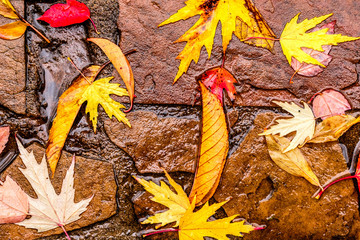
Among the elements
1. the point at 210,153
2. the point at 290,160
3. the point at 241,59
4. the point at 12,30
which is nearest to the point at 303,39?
the point at 241,59

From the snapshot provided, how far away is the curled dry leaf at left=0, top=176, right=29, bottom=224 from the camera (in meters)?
1.11

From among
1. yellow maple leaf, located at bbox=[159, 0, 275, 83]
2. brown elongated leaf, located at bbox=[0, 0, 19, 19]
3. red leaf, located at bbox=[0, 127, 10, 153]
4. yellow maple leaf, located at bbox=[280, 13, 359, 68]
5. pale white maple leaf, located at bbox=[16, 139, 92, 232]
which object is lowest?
pale white maple leaf, located at bbox=[16, 139, 92, 232]

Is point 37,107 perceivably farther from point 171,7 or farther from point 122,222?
point 171,7

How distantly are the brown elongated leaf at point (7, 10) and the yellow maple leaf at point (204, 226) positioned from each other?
1078 millimetres

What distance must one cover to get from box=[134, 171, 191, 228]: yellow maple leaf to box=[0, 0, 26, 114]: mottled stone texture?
0.63 metres

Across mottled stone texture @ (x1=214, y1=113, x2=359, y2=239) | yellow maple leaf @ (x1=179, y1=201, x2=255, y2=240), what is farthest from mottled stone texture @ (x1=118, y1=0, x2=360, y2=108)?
yellow maple leaf @ (x1=179, y1=201, x2=255, y2=240)

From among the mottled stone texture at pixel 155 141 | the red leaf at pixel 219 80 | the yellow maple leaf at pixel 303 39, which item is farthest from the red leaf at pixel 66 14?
the yellow maple leaf at pixel 303 39

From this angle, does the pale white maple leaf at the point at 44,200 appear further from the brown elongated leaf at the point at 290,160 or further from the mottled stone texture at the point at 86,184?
the brown elongated leaf at the point at 290,160

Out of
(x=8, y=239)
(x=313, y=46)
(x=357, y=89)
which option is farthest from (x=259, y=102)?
(x=8, y=239)

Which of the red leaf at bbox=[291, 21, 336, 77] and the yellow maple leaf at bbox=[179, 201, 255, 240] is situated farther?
the red leaf at bbox=[291, 21, 336, 77]

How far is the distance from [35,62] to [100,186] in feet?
1.93

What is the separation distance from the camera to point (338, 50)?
1.24 meters

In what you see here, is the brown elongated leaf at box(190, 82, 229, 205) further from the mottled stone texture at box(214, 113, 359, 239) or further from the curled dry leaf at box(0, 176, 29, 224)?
the curled dry leaf at box(0, 176, 29, 224)

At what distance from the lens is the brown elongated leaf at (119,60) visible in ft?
3.85
